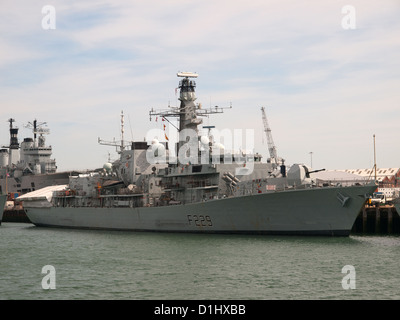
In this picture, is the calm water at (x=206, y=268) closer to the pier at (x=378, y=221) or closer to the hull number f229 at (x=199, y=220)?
the hull number f229 at (x=199, y=220)

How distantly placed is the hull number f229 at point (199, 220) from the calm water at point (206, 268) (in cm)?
168

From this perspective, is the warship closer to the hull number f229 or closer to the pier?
the hull number f229

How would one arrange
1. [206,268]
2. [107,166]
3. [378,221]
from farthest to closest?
[107,166] < [378,221] < [206,268]

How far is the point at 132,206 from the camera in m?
43.3

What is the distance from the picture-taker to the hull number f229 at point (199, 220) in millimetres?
36188

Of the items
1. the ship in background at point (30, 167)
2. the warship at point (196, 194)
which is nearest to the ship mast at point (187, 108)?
the warship at point (196, 194)

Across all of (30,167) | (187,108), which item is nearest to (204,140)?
(187,108)

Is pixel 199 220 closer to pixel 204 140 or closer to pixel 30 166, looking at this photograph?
pixel 204 140

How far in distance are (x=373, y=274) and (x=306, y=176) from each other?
41.1 ft

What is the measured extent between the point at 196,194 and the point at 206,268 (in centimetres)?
1559

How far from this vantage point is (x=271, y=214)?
3316cm

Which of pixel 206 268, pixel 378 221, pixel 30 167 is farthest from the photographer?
pixel 30 167

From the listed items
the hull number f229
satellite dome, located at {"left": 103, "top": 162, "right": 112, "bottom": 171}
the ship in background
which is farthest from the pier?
the ship in background
